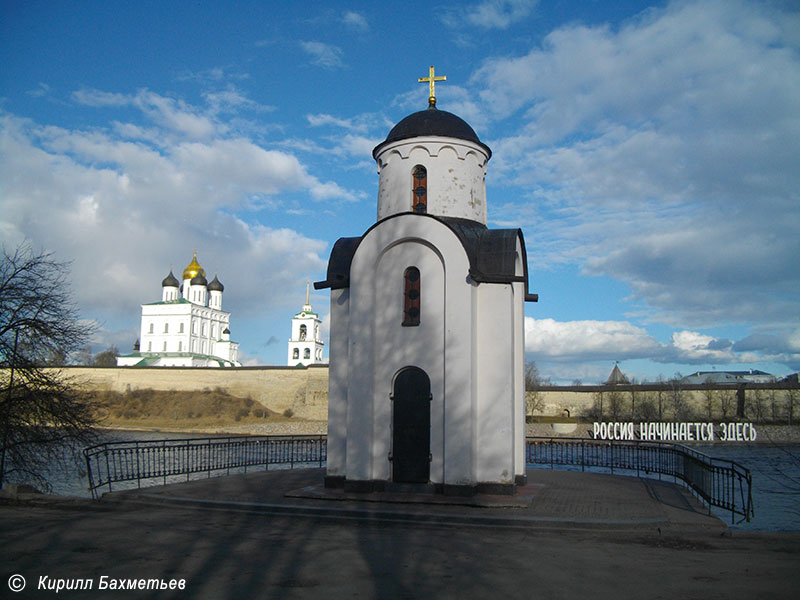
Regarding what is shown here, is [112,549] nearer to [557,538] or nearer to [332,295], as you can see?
[557,538]

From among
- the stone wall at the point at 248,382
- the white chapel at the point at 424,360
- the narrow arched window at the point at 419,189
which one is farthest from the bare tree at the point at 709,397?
the narrow arched window at the point at 419,189

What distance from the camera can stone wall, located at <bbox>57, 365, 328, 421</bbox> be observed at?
6256 centimetres

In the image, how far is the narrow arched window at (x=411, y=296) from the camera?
14.4 metres

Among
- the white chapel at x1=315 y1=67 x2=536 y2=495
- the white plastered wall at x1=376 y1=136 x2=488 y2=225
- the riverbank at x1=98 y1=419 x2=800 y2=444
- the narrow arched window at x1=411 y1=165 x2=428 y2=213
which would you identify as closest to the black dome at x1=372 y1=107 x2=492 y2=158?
the white plastered wall at x1=376 y1=136 x2=488 y2=225

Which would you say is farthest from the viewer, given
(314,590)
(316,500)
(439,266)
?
(439,266)

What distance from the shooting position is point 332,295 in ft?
50.5

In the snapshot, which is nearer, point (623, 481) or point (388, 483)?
point (388, 483)

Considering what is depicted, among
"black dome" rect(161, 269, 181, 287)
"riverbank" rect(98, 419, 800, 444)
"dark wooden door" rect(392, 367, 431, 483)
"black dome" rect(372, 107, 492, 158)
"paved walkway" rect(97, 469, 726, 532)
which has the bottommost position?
"riverbank" rect(98, 419, 800, 444)

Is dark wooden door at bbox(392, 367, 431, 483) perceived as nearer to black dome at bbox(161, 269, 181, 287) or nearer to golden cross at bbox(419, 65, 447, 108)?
golden cross at bbox(419, 65, 447, 108)

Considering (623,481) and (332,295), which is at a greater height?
(332,295)

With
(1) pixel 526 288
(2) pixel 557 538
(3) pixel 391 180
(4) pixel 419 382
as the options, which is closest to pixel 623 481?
(1) pixel 526 288

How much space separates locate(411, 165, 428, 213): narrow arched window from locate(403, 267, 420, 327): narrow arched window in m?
2.16

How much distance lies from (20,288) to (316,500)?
8.32 m

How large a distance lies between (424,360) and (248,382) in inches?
2147
